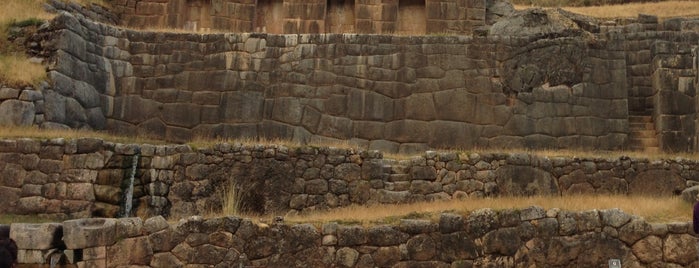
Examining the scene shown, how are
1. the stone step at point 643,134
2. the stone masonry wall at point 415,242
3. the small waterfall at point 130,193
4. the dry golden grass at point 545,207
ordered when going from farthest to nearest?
the stone step at point 643,134 < the small waterfall at point 130,193 < the dry golden grass at point 545,207 < the stone masonry wall at point 415,242

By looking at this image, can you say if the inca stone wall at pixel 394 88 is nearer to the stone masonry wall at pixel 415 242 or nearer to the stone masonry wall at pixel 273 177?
the stone masonry wall at pixel 273 177

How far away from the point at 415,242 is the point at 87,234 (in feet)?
12.4

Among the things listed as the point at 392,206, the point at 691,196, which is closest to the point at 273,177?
the point at 392,206

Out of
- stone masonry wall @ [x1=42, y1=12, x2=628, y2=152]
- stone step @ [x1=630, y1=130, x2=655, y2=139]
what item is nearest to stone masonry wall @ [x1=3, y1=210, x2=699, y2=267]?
stone masonry wall @ [x1=42, y1=12, x2=628, y2=152]

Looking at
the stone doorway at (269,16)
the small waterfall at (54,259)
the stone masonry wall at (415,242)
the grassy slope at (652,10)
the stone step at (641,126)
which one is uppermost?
the grassy slope at (652,10)

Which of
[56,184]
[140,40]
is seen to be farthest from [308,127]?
[56,184]

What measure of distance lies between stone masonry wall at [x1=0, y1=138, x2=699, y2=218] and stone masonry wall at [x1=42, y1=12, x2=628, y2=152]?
6.37ft

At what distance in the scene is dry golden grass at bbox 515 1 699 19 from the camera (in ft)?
79.5

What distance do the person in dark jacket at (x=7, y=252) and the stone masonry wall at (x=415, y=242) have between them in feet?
2.36

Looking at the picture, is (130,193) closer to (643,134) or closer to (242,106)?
(242,106)

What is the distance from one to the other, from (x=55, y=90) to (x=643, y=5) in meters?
22.9

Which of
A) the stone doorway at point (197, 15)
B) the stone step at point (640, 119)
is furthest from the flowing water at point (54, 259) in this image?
the stone doorway at point (197, 15)

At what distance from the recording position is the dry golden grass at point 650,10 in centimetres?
2424

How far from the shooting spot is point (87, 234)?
748cm
